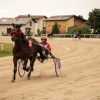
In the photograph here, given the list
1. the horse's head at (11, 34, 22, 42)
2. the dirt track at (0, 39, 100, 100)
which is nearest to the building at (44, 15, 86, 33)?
the dirt track at (0, 39, 100, 100)

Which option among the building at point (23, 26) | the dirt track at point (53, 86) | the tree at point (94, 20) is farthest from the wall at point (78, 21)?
the dirt track at point (53, 86)

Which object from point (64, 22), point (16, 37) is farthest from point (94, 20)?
point (16, 37)

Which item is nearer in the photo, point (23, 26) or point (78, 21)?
→ point (23, 26)

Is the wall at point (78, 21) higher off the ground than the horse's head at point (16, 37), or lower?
higher

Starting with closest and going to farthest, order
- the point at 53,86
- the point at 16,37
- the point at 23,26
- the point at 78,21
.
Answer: the point at 53,86 → the point at 16,37 → the point at 23,26 → the point at 78,21

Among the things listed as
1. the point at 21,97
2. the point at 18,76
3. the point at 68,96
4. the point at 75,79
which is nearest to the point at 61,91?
the point at 68,96

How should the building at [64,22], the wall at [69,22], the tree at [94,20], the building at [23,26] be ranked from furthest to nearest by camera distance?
the building at [23,26], the wall at [69,22], the building at [64,22], the tree at [94,20]

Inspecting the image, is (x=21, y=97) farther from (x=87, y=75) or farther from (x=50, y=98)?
(x=87, y=75)

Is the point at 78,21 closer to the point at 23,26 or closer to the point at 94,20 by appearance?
the point at 23,26

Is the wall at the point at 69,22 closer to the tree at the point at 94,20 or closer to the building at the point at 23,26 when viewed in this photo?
the building at the point at 23,26

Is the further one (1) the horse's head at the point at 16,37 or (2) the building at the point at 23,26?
(2) the building at the point at 23,26

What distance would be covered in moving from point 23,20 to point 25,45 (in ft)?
313

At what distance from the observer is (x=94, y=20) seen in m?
78.6

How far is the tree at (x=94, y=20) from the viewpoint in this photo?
77.4 meters
